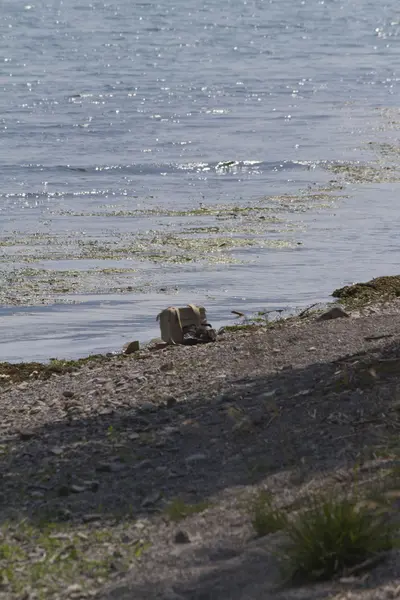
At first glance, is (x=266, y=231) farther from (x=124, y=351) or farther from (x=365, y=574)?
(x=365, y=574)

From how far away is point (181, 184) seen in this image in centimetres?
1950

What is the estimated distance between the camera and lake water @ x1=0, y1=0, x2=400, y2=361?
12523 mm

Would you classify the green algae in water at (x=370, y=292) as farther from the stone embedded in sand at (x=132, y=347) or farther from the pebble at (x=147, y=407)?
the pebble at (x=147, y=407)

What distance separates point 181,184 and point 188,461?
1334 cm

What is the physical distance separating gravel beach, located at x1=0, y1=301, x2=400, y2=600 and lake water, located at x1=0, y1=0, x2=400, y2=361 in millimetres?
2554

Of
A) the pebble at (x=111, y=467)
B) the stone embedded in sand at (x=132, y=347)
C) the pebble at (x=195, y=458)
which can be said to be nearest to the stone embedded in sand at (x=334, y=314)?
the stone embedded in sand at (x=132, y=347)

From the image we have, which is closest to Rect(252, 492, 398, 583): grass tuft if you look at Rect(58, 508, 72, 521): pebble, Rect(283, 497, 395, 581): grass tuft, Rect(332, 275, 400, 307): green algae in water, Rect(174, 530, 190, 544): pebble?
Rect(283, 497, 395, 581): grass tuft

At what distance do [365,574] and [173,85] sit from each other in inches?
1151

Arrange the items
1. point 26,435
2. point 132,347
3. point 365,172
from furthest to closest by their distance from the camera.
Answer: point 365,172 → point 132,347 → point 26,435

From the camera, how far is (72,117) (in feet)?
88.0

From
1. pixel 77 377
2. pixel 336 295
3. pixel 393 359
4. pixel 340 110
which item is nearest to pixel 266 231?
pixel 336 295

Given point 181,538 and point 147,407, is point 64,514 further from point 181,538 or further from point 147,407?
point 147,407

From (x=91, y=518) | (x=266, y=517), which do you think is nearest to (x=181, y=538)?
(x=266, y=517)

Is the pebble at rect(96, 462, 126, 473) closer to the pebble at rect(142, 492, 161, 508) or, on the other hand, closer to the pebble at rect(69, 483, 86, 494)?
the pebble at rect(69, 483, 86, 494)
